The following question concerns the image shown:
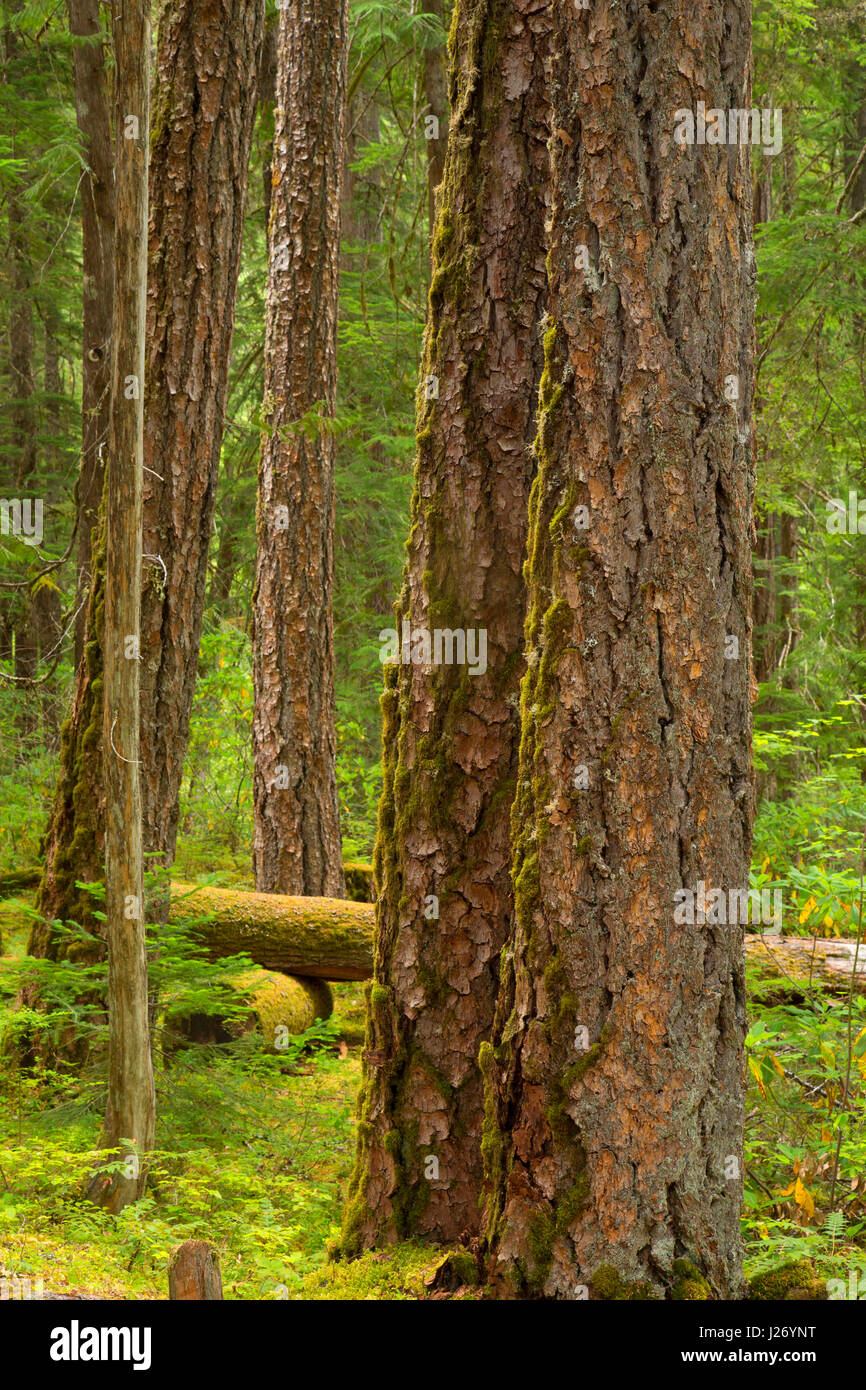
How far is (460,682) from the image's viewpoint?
11.5 feet

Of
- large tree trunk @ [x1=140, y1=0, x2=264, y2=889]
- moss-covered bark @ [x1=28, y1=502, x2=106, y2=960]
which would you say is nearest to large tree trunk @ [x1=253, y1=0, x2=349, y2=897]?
large tree trunk @ [x1=140, y1=0, x2=264, y2=889]

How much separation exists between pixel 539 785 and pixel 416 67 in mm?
9388

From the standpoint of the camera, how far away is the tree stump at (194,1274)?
8.75 feet

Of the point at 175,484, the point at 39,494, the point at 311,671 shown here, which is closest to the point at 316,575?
the point at 311,671

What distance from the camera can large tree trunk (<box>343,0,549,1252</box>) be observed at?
3408mm

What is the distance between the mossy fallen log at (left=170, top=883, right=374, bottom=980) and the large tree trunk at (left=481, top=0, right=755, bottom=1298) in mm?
4620

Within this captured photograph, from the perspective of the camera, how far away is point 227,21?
19.2ft

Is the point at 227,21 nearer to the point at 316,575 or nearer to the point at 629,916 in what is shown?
the point at 316,575

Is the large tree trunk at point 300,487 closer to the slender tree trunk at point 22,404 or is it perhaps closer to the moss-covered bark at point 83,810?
the moss-covered bark at point 83,810

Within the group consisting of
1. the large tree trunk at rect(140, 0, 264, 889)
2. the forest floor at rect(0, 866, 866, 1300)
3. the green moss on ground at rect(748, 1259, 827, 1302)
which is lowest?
the forest floor at rect(0, 866, 866, 1300)

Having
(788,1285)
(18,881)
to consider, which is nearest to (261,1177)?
(788,1285)

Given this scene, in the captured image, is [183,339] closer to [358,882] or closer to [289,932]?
[289,932]

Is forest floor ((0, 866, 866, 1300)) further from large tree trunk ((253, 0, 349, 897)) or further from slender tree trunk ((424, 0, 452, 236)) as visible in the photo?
slender tree trunk ((424, 0, 452, 236))

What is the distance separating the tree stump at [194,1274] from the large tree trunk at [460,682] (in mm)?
847
